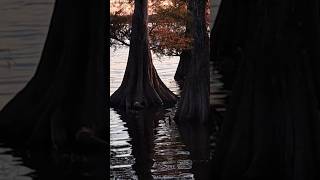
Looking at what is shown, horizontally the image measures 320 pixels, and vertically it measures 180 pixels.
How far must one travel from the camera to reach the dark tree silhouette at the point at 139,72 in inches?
1035

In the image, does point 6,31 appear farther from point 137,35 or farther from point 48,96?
point 137,35

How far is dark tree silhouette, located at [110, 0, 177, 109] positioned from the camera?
2628cm

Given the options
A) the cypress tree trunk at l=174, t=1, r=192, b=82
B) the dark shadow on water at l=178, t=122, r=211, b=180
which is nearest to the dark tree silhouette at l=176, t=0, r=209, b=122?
the dark shadow on water at l=178, t=122, r=211, b=180

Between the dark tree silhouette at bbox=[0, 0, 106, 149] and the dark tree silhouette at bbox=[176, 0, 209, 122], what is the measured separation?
14.8 meters

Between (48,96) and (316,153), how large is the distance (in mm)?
3625

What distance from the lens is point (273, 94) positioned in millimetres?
7359

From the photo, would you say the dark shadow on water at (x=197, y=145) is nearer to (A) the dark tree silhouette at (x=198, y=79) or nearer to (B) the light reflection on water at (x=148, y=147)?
(B) the light reflection on water at (x=148, y=147)

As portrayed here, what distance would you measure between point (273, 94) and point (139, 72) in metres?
19.1

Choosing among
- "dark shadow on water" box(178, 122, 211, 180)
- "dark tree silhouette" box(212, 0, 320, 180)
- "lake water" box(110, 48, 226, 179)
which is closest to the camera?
"dark tree silhouette" box(212, 0, 320, 180)

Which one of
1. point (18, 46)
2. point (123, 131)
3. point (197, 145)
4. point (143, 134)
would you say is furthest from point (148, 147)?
point (18, 46)

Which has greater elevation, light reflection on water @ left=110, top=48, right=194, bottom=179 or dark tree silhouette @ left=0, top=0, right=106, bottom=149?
dark tree silhouette @ left=0, top=0, right=106, bottom=149

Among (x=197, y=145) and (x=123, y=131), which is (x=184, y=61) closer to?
(x=123, y=131)

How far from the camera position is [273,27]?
7371mm

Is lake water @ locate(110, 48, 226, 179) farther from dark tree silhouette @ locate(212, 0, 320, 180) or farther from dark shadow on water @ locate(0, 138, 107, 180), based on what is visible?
dark shadow on water @ locate(0, 138, 107, 180)
